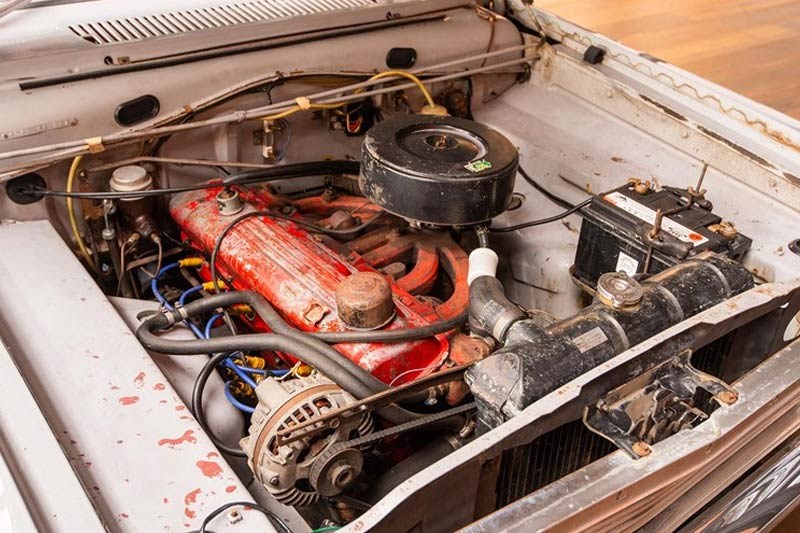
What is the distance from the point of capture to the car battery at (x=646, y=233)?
1337 millimetres

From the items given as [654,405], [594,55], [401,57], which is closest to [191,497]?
[654,405]

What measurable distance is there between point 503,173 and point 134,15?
35.1 inches

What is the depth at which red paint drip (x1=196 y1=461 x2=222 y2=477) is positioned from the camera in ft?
3.29

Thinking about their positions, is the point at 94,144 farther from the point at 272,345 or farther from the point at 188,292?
the point at 272,345

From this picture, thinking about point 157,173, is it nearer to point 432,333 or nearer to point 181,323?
point 181,323

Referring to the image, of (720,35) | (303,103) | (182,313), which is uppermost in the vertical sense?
(303,103)

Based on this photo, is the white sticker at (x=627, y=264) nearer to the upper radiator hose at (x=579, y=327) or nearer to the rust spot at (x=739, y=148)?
the upper radiator hose at (x=579, y=327)

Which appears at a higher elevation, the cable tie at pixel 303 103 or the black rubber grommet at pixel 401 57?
the black rubber grommet at pixel 401 57

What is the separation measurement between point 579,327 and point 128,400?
653mm

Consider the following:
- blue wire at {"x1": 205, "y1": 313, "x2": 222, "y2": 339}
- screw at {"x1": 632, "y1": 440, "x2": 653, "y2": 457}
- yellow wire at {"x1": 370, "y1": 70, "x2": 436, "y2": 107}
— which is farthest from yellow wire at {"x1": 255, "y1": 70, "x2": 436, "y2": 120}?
screw at {"x1": 632, "y1": 440, "x2": 653, "y2": 457}

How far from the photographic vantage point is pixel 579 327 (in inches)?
41.9

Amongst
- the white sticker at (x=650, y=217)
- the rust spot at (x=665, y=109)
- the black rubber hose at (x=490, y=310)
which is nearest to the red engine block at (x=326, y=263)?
the black rubber hose at (x=490, y=310)

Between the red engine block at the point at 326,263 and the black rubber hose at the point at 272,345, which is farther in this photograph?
the red engine block at the point at 326,263

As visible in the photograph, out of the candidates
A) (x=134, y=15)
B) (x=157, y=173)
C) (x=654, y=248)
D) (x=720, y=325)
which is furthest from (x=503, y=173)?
(x=134, y=15)
